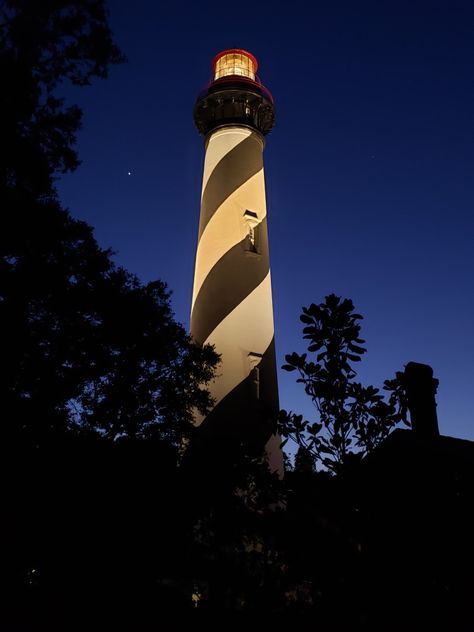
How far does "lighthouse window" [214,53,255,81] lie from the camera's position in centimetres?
1442

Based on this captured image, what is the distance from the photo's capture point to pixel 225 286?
35.7ft

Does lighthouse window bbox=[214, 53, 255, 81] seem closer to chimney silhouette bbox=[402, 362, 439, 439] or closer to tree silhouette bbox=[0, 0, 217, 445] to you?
tree silhouette bbox=[0, 0, 217, 445]

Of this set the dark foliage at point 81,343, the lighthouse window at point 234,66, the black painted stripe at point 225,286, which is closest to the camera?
the dark foliage at point 81,343

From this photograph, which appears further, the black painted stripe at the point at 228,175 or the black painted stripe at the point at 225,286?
the black painted stripe at the point at 228,175

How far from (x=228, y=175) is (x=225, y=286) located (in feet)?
→ 9.67

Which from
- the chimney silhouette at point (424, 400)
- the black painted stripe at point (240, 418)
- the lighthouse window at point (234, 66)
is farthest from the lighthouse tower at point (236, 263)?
the chimney silhouette at point (424, 400)

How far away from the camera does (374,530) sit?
3127mm

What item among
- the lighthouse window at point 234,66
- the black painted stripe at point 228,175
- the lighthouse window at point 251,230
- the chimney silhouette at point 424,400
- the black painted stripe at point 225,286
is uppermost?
the lighthouse window at point 234,66

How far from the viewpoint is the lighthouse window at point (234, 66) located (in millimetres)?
14422

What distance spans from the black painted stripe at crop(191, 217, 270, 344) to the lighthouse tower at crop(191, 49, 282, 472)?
0.07ft

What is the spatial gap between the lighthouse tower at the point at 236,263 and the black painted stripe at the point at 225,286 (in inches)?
0.9

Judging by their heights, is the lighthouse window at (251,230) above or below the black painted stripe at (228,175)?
below

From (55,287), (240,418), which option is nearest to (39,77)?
(55,287)

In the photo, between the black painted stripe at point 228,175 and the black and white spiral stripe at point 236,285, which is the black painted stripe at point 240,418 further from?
the black painted stripe at point 228,175
